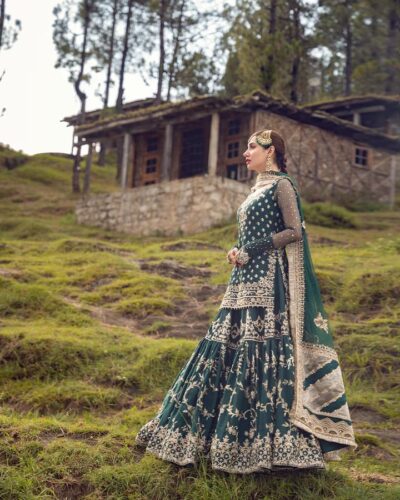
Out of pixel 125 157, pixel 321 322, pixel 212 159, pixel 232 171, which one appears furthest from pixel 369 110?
pixel 321 322

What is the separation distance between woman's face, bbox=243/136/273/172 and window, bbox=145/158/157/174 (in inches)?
711

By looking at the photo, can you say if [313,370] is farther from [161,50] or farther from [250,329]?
[161,50]

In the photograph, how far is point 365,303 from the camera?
929 cm

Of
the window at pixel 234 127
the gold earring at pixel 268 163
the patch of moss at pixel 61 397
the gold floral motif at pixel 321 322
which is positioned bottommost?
the patch of moss at pixel 61 397

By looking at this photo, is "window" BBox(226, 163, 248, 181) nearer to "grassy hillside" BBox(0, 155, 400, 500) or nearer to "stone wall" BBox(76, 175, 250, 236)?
"stone wall" BBox(76, 175, 250, 236)

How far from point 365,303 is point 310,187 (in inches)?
493

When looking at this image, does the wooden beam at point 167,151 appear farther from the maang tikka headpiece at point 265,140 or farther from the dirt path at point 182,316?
the maang tikka headpiece at point 265,140

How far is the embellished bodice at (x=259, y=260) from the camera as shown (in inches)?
179

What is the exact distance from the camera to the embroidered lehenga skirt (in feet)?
13.6

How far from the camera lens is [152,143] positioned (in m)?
22.9

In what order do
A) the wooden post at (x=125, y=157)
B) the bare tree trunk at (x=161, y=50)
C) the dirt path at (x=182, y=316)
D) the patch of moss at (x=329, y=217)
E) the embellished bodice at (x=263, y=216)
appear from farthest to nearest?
the bare tree trunk at (x=161, y=50)
the wooden post at (x=125, y=157)
the patch of moss at (x=329, y=217)
the dirt path at (x=182, y=316)
the embellished bodice at (x=263, y=216)

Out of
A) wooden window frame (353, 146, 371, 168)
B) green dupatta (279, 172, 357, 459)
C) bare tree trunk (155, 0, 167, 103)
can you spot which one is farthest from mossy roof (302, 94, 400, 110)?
green dupatta (279, 172, 357, 459)

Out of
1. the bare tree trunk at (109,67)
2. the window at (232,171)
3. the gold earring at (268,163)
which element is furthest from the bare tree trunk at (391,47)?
the gold earring at (268,163)

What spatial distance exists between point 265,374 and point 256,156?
1454mm
